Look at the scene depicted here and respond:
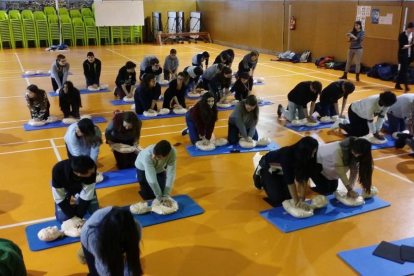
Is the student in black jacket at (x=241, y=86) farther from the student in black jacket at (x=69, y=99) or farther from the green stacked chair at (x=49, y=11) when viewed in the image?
the green stacked chair at (x=49, y=11)

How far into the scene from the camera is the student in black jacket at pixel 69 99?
21.3ft

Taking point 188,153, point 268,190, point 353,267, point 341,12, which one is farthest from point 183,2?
point 353,267

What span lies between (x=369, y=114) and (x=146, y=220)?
3497 mm

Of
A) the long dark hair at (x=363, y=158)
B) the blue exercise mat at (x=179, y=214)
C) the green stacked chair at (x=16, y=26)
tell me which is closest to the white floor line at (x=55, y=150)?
the blue exercise mat at (x=179, y=214)

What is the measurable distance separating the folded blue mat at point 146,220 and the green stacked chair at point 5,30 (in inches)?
579

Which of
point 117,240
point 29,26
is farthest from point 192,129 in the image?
point 29,26

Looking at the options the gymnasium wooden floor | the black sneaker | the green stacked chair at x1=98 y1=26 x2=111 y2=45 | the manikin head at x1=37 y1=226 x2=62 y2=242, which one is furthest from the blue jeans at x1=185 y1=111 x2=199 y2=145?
the green stacked chair at x1=98 y1=26 x2=111 y2=45

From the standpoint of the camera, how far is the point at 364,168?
374cm

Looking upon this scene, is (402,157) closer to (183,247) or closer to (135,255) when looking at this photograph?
(183,247)

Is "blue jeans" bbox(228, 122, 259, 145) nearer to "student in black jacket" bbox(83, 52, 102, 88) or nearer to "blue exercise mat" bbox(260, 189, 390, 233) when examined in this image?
"blue exercise mat" bbox(260, 189, 390, 233)

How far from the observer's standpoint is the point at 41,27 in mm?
16609

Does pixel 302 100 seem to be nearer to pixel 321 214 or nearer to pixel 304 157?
pixel 321 214

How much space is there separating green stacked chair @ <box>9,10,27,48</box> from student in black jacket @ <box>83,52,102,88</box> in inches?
344

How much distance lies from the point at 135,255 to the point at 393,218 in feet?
8.50
